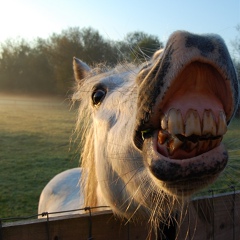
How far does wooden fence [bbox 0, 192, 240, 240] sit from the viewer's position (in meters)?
1.37

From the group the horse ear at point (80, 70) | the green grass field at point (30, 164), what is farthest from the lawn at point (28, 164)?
the horse ear at point (80, 70)

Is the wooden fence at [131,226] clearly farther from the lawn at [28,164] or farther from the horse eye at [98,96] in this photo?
the lawn at [28,164]

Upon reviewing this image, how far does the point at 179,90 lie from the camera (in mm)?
1086

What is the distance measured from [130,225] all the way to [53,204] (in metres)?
2.02

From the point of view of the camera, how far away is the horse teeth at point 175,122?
1003mm

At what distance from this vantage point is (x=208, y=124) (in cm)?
101

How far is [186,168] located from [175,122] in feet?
0.56

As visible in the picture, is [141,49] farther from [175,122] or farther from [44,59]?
[44,59]

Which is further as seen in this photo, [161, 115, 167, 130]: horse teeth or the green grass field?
the green grass field

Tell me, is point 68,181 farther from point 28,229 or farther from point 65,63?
point 65,63

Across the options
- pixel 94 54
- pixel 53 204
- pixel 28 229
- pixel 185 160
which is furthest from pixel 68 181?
pixel 94 54

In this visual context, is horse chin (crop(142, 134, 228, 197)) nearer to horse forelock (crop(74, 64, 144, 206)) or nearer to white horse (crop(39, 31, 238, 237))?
white horse (crop(39, 31, 238, 237))

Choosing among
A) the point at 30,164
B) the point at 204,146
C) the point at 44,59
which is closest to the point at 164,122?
Answer: the point at 204,146

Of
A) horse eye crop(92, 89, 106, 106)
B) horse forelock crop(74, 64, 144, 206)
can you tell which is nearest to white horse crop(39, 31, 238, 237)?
horse forelock crop(74, 64, 144, 206)
